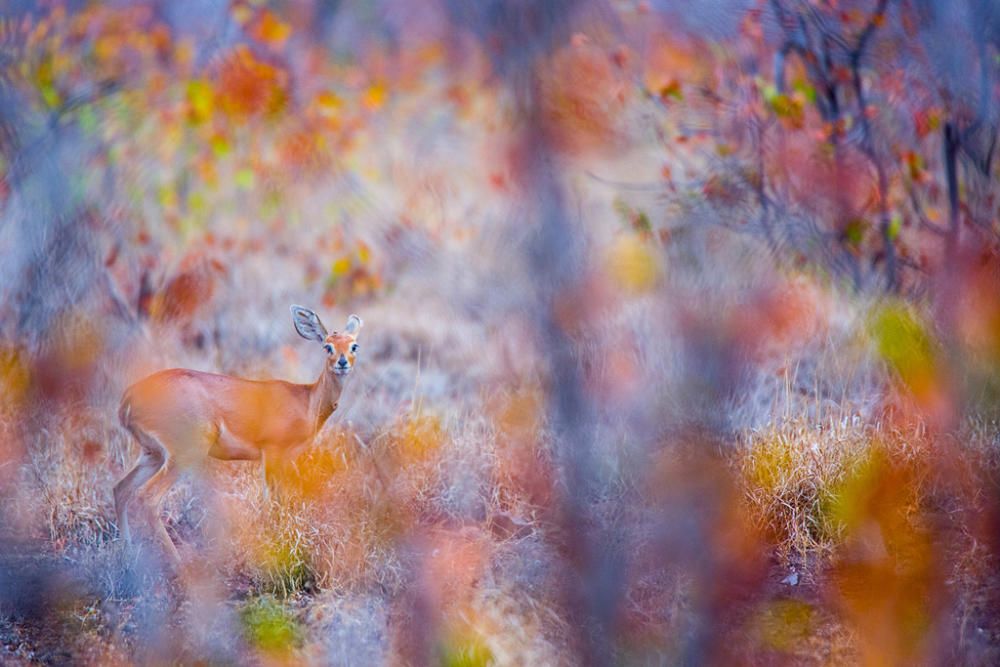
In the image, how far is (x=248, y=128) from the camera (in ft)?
24.9

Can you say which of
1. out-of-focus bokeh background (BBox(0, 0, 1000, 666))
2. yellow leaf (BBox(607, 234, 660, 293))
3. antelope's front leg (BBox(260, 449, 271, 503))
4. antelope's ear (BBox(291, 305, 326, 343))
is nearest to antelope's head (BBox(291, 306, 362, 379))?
antelope's ear (BBox(291, 305, 326, 343))

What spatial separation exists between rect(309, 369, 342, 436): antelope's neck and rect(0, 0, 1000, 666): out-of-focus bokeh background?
123mm

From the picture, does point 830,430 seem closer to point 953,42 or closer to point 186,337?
point 953,42

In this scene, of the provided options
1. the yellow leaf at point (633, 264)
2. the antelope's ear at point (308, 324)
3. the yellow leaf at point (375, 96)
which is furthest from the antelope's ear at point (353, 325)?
the yellow leaf at point (633, 264)

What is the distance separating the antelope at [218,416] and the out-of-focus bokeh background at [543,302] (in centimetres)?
11

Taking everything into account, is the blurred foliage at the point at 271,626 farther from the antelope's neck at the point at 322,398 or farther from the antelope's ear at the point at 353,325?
the antelope's ear at the point at 353,325

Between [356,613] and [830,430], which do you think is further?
[830,430]

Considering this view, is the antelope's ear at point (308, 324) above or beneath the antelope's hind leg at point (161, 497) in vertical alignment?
above

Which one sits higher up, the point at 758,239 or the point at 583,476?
the point at 758,239

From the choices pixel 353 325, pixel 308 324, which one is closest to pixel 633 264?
pixel 353 325

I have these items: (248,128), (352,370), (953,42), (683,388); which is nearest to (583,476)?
(683,388)

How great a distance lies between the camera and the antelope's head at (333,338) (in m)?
7.20

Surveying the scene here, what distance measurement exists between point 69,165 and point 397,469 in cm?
231

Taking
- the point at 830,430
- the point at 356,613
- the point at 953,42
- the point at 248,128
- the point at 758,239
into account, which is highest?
the point at 953,42
